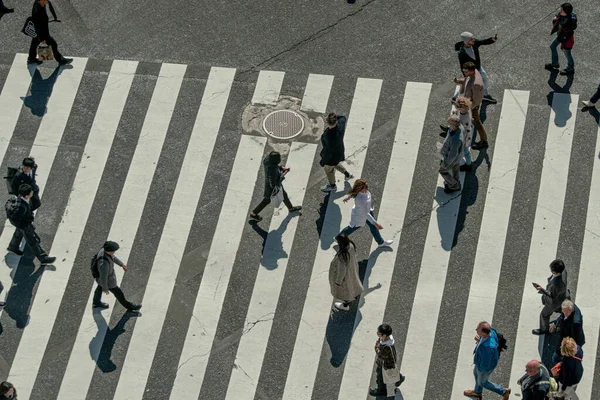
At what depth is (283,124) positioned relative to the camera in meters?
18.8

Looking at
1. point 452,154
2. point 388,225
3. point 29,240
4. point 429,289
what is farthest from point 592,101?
point 29,240

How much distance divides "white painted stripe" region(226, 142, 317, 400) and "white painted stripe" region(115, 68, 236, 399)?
1.36 meters

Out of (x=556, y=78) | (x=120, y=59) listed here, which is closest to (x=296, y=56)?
(x=120, y=59)

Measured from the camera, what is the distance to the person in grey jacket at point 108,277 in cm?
1580

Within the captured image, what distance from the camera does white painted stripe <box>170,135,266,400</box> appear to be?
16.0 metres

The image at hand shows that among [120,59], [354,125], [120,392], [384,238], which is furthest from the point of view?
[120,59]

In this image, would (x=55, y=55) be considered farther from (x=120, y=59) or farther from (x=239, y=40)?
(x=239, y=40)

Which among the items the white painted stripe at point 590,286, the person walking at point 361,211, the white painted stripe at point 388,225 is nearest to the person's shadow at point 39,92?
the person walking at point 361,211

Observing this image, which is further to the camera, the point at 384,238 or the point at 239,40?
the point at 239,40

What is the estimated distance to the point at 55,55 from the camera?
19828 mm

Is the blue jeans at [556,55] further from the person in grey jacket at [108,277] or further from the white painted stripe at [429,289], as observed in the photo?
the person in grey jacket at [108,277]

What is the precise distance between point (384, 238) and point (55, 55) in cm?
733

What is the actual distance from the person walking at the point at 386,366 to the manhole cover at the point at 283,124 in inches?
187

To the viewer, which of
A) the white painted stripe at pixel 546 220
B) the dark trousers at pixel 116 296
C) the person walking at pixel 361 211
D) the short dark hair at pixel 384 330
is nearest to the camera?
the short dark hair at pixel 384 330
